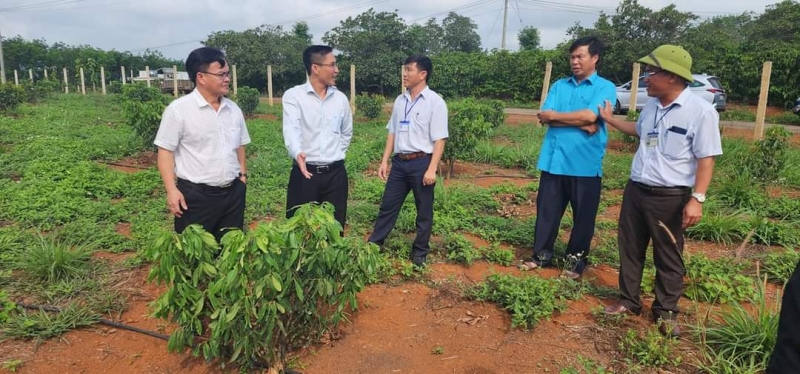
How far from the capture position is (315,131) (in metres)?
3.32

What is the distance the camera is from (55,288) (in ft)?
10.7

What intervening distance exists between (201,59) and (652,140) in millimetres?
2518

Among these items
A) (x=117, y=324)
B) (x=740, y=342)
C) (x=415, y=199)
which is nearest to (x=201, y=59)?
(x=117, y=324)

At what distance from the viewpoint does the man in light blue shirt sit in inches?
128

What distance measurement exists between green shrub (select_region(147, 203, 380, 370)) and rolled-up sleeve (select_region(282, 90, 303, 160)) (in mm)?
936

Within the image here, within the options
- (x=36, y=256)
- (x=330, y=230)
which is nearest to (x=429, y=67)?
(x=330, y=230)

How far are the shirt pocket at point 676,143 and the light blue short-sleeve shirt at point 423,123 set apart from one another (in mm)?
1427

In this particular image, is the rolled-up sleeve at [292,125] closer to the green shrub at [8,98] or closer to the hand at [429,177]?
the hand at [429,177]

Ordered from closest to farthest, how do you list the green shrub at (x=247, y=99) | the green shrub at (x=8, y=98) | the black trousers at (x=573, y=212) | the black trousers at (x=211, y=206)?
the black trousers at (x=211, y=206) < the black trousers at (x=573, y=212) < the green shrub at (x=8, y=98) < the green shrub at (x=247, y=99)

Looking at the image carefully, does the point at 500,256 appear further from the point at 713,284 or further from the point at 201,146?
the point at 201,146

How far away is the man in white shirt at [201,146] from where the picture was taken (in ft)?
8.55

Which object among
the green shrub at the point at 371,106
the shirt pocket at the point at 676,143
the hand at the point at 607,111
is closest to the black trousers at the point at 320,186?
the hand at the point at 607,111

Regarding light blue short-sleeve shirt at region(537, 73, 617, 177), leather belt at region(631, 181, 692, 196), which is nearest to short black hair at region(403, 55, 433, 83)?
light blue short-sleeve shirt at region(537, 73, 617, 177)

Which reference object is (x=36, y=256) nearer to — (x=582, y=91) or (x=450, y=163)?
(x=582, y=91)
